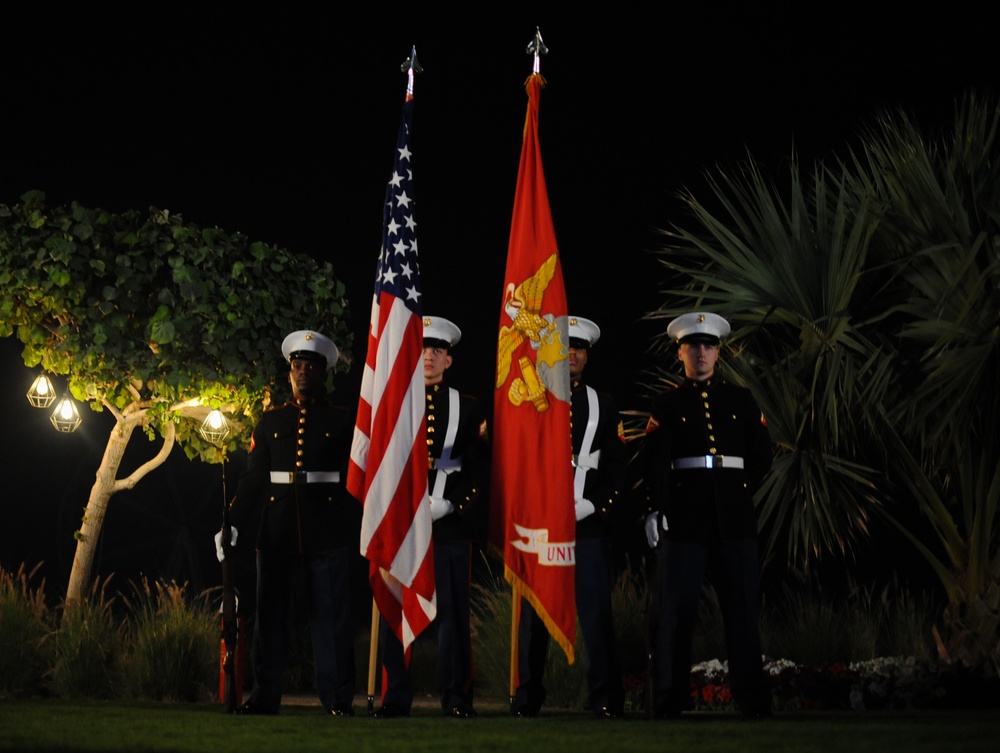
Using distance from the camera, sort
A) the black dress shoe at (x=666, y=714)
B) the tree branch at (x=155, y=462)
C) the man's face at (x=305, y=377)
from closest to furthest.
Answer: the black dress shoe at (x=666, y=714) < the man's face at (x=305, y=377) < the tree branch at (x=155, y=462)

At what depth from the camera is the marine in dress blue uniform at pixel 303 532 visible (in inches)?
223

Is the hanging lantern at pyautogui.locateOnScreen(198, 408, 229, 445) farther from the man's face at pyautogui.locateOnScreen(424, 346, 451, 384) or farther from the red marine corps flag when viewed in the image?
the red marine corps flag

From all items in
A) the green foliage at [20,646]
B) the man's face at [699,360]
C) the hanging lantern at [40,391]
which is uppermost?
the hanging lantern at [40,391]

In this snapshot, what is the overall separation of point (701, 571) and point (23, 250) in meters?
4.42

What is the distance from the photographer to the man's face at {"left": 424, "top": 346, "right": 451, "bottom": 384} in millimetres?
6023

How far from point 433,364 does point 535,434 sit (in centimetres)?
63

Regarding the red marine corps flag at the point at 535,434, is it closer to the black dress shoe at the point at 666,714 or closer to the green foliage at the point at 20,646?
the black dress shoe at the point at 666,714

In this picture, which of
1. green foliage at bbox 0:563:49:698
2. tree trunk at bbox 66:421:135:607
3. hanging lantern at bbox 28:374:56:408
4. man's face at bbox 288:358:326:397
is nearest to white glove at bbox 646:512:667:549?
man's face at bbox 288:358:326:397

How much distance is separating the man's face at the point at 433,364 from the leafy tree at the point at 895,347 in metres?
1.49

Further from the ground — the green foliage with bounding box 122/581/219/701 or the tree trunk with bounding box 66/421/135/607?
the tree trunk with bounding box 66/421/135/607

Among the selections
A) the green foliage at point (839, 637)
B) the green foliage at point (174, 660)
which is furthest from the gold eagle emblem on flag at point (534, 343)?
the green foliage at point (839, 637)

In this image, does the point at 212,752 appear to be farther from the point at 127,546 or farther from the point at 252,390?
the point at 127,546

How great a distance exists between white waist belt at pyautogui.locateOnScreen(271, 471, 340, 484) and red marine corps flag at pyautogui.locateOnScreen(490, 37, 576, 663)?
2.42 ft

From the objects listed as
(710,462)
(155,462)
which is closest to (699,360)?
(710,462)
